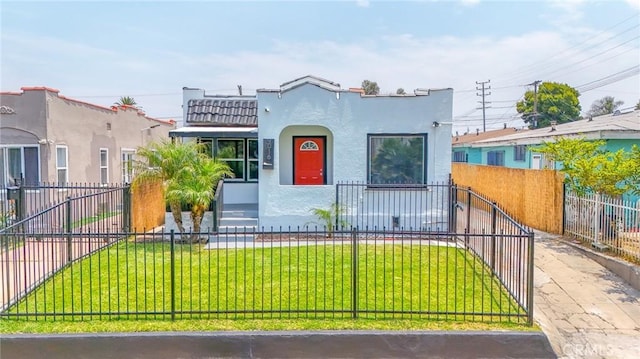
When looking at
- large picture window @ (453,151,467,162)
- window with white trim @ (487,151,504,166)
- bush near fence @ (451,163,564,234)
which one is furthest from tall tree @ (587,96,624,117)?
bush near fence @ (451,163,564,234)

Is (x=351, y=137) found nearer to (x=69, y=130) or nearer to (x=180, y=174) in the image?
(x=180, y=174)

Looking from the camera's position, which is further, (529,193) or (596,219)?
(529,193)

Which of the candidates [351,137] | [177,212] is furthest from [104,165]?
[351,137]

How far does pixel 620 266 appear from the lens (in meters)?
8.76

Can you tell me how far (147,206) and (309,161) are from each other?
4.87m

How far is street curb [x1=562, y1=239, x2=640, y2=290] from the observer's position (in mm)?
8156

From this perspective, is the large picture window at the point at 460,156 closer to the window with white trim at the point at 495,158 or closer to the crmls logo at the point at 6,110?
the window with white trim at the point at 495,158

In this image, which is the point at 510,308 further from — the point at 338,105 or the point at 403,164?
the point at 338,105

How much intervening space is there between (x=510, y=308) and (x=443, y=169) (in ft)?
21.2

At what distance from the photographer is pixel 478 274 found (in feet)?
27.1

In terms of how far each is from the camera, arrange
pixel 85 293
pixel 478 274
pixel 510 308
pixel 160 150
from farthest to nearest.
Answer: pixel 160 150 < pixel 478 274 < pixel 85 293 < pixel 510 308

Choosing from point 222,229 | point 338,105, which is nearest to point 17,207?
point 222,229

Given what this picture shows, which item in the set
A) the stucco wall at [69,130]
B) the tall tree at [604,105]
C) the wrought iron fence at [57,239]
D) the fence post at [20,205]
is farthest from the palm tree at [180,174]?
the tall tree at [604,105]

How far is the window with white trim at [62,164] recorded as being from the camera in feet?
50.5
